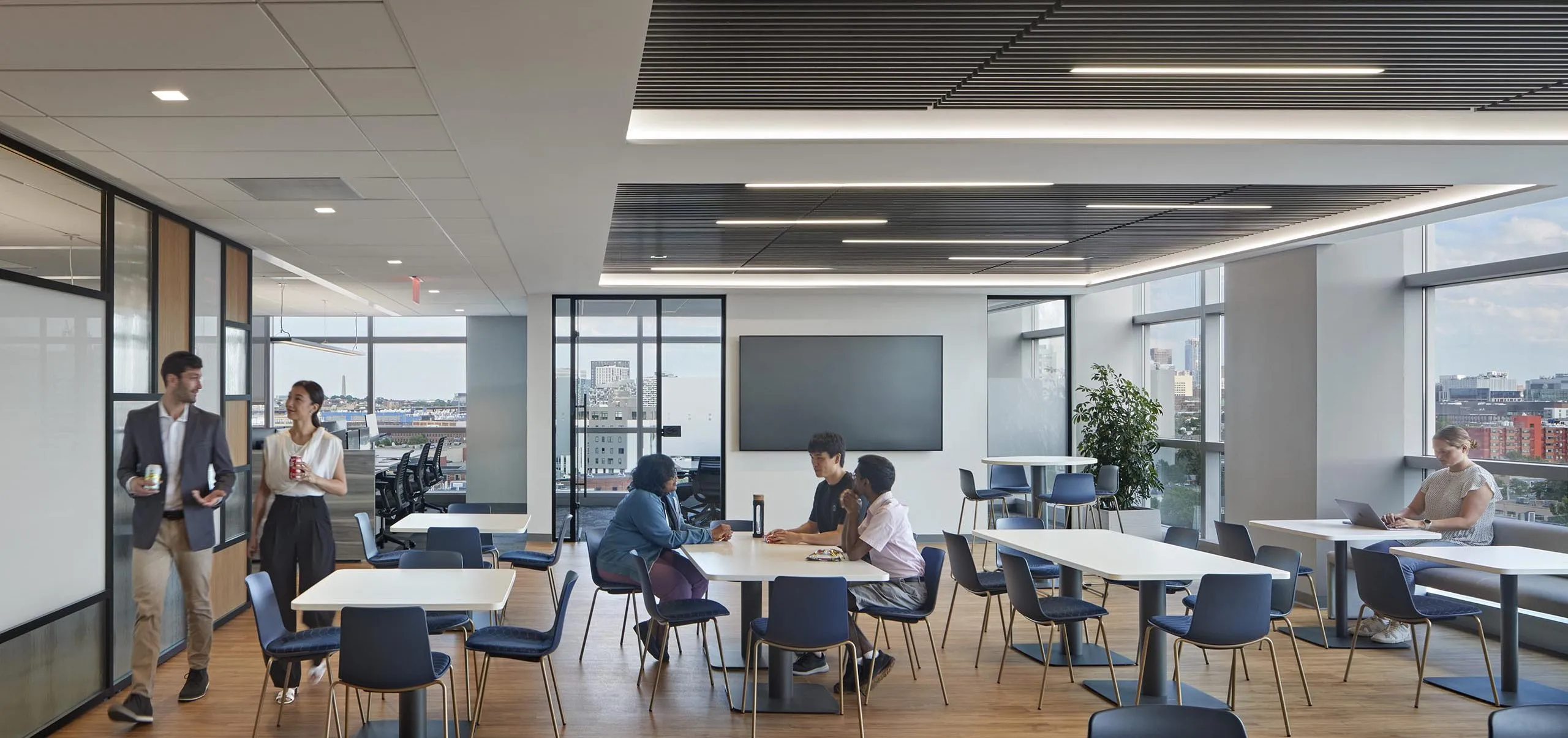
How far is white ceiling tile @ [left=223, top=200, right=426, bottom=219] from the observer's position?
18.8ft

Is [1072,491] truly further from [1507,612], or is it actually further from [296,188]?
[296,188]

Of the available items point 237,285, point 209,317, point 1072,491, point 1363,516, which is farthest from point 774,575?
point 1072,491

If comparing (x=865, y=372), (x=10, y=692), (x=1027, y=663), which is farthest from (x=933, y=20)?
(x=865, y=372)

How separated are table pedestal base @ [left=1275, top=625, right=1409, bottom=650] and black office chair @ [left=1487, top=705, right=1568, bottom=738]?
4.25 meters

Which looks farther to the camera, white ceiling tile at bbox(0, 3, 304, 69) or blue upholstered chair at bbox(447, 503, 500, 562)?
blue upholstered chair at bbox(447, 503, 500, 562)

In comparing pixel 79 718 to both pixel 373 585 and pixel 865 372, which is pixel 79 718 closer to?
pixel 373 585

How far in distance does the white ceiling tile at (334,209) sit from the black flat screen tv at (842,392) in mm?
5385

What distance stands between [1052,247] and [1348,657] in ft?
12.7

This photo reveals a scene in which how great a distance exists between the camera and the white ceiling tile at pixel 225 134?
13.3 feet

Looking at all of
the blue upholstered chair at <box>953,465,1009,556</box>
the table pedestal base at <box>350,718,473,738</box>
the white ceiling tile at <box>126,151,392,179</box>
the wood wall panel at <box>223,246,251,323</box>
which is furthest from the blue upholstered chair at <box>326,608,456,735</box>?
the blue upholstered chair at <box>953,465,1009,556</box>

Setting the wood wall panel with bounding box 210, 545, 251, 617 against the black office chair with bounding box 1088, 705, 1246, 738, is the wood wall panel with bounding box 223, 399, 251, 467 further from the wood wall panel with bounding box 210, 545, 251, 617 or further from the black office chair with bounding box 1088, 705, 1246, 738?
the black office chair with bounding box 1088, 705, 1246, 738

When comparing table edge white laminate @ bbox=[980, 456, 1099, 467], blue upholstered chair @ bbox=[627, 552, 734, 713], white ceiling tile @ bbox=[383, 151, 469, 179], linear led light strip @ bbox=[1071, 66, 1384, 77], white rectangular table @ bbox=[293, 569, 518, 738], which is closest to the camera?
linear led light strip @ bbox=[1071, 66, 1384, 77]

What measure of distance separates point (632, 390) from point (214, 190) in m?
6.15

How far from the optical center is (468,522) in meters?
7.08
